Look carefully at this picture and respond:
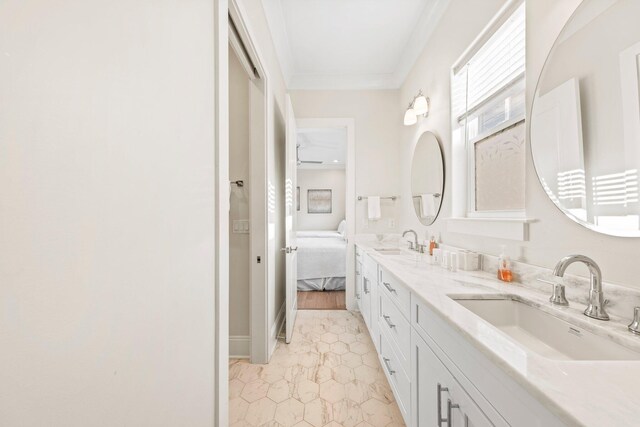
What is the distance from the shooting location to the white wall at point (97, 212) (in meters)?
0.36

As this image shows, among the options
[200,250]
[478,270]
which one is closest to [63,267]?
[200,250]

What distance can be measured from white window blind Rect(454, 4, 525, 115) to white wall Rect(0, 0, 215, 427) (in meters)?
1.49

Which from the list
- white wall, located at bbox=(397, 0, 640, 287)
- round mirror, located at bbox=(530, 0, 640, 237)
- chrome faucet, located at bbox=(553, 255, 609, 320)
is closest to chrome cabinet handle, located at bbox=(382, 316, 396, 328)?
white wall, located at bbox=(397, 0, 640, 287)

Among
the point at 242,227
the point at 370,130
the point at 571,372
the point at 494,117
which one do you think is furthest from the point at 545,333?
the point at 370,130

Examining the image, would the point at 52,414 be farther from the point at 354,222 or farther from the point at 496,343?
the point at 354,222

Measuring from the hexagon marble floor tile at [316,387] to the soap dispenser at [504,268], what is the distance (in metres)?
0.96

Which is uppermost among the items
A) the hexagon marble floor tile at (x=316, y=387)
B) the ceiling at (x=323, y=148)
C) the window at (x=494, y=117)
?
the ceiling at (x=323, y=148)

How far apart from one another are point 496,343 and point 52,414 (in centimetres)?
91

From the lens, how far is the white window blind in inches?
50.8

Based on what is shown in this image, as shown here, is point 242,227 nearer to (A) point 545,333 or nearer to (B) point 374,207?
(B) point 374,207

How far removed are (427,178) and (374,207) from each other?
78cm

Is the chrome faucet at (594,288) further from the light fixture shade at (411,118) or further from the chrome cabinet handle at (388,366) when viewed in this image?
the light fixture shade at (411,118)

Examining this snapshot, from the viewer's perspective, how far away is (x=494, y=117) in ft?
4.94

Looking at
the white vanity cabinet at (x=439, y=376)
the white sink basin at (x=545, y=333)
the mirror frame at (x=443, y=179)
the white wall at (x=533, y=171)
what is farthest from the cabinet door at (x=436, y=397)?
the mirror frame at (x=443, y=179)
